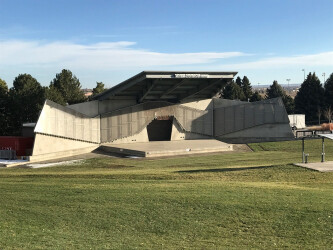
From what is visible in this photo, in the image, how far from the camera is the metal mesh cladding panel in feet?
152

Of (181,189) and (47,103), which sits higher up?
(47,103)

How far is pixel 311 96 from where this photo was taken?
77000 mm

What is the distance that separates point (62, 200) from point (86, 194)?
3.47 feet

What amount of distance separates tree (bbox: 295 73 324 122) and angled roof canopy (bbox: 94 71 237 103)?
1362 inches

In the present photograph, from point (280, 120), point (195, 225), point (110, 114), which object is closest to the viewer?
point (195, 225)

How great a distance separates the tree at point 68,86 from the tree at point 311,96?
47448 mm

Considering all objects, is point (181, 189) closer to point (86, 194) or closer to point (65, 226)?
point (86, 194)

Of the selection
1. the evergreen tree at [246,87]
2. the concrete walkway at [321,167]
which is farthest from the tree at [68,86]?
the concrete walkway at [321,167]

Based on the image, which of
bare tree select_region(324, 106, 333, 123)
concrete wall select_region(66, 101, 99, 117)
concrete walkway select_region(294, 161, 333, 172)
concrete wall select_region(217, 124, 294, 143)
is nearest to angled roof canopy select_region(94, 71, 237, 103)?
concrete wall select_region(66, 101, 99, 117)

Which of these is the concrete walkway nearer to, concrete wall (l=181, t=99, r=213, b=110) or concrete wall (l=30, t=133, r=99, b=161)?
concrete wall (l=30, t=133, r=99, b=161)

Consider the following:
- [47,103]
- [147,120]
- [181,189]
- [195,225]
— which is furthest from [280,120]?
[195,225]

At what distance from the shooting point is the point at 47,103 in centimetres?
3819

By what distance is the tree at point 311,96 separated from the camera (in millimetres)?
76812

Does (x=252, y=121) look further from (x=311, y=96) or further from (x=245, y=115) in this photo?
(x=311, y=96)
